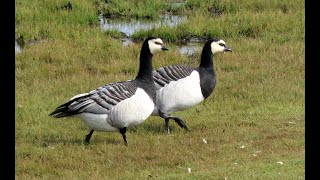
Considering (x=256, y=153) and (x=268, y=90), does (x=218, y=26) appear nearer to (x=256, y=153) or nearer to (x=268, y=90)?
(x=268, y=90)

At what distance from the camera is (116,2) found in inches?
974

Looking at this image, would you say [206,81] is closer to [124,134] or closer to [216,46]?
[216,46]

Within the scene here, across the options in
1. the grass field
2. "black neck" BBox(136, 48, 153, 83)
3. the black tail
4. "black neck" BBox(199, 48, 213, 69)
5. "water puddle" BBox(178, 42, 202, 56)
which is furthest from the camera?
"water puddle" BBox(178, 42, 202, 56)

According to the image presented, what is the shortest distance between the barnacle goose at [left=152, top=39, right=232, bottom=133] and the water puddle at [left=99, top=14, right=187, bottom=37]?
845cm

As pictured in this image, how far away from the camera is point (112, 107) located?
38.9 feet

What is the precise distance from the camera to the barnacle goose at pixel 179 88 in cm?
1306

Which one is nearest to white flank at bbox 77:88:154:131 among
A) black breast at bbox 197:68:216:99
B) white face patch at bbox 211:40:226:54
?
black breast at bbox 197:68:216:99

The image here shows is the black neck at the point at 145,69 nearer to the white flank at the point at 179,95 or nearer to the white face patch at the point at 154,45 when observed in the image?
the white face patch at the point at 154,45

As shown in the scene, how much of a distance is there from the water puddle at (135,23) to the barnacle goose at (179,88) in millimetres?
8451

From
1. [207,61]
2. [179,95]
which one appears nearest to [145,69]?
[179,95]

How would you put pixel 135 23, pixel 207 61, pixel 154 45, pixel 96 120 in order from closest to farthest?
pixel 96 120, pixel 154 45, pixel 207 61, pixel 135 23

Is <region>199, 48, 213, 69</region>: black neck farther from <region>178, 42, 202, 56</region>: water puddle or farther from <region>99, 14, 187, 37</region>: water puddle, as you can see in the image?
<region>99, 14, 187, 37</region>: water puddle

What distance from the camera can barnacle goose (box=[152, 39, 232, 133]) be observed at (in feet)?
42.9

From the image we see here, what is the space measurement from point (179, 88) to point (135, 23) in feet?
33.8
